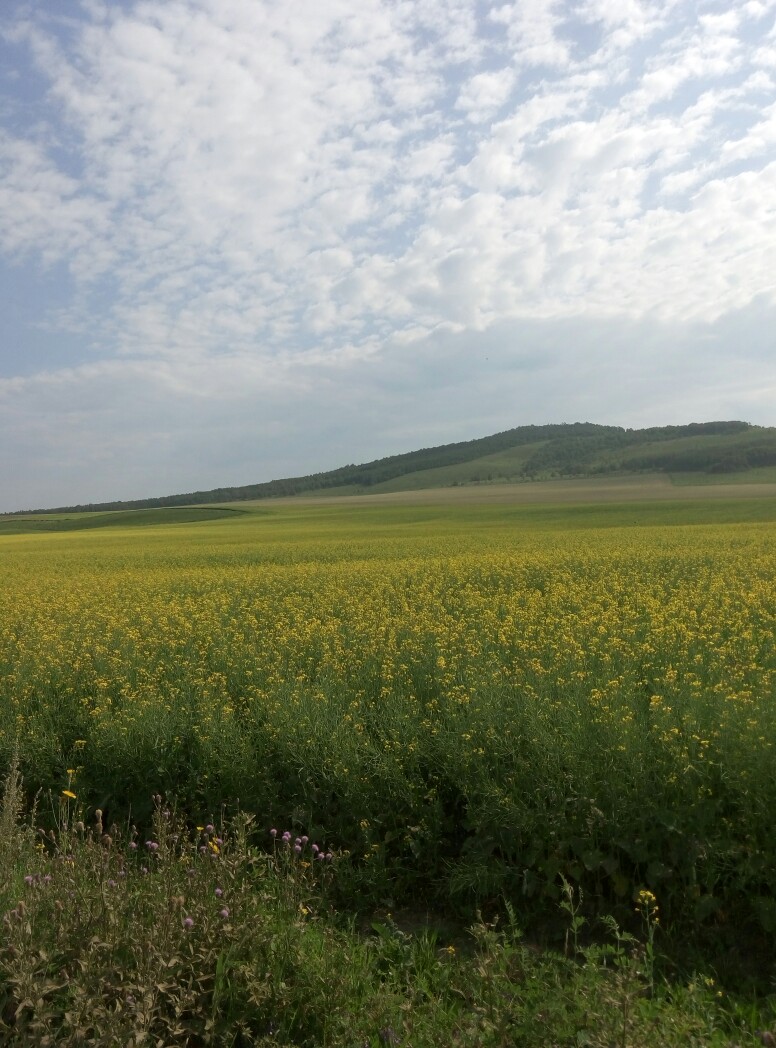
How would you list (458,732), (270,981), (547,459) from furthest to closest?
(547,459) < (458,732) < (270,981)

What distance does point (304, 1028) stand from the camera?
10.4ft

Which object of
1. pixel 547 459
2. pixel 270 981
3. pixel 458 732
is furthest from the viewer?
→ pixel 547 459

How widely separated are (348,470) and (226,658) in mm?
154777

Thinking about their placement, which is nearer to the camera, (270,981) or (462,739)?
(270,981)

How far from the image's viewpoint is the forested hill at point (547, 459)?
94.6 meters

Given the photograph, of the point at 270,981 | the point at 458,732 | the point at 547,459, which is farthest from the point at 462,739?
the point at 547,459

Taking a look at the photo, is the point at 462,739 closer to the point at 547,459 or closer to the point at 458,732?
the point at 458,732

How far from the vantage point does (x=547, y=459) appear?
137125 millimetres

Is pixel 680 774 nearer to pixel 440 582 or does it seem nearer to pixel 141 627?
pixel 141 627

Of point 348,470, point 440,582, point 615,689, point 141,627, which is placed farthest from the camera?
point 348,470

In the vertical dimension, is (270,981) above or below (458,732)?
below

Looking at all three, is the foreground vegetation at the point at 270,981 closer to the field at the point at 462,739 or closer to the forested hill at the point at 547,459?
the field at the point at 462,739

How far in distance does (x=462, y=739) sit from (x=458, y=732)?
0.20ft

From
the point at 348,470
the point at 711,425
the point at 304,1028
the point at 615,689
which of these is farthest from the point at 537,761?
the point at 348,470
